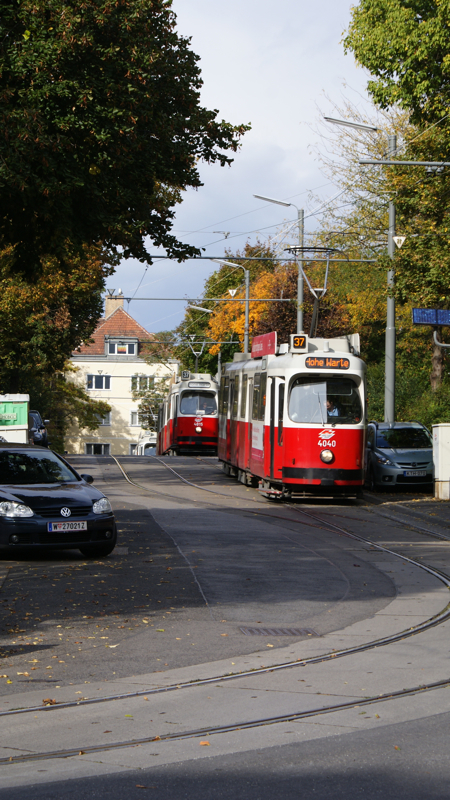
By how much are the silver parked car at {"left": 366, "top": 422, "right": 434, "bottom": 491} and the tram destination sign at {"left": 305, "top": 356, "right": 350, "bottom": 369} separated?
3.96 metres

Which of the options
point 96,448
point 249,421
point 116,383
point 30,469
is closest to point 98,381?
point 116,383

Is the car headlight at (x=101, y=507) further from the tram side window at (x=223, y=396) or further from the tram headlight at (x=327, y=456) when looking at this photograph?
the tram side window at (x=223, y=396)

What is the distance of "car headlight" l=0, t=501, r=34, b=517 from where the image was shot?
12227 mm

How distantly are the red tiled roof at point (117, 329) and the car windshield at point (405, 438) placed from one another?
67809 millimetres

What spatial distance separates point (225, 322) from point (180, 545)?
47.6 m

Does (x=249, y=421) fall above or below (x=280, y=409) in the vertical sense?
below

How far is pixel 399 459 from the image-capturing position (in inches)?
944

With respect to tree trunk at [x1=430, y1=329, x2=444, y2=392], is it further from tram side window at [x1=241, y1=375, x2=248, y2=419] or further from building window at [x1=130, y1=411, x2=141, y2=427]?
building window at [x1=130, y1=411, x2=141, y2=427]

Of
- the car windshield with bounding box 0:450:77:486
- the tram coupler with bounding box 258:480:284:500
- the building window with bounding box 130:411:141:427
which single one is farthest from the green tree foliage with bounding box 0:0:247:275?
the building window with bounding box 130:411:141:427

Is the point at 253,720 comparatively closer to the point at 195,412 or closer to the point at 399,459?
the point at 399,459

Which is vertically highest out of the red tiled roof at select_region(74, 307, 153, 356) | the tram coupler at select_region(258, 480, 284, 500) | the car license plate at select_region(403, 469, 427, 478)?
the red tiled roof at select_region(74, 307, 153, 356)

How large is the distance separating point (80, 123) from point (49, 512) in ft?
19.9

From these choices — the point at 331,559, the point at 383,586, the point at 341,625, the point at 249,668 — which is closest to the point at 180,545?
the point at 331,559

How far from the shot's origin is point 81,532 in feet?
41.2
